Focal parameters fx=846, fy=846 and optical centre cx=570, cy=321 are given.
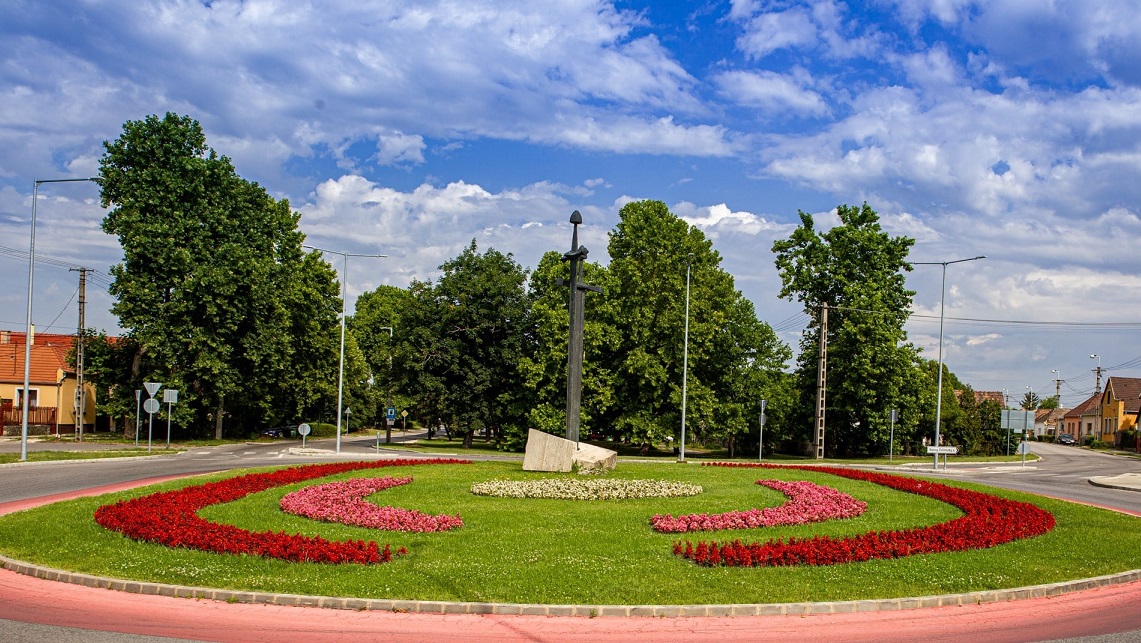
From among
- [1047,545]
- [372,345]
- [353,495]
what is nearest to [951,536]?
[1047,545]

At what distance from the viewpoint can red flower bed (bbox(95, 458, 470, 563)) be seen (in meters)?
11.5

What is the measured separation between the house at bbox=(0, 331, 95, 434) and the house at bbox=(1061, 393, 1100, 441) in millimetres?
104002

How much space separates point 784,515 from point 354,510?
802 centimetres

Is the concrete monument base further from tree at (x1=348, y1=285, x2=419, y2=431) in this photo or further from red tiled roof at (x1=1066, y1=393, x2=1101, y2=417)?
red tiled roof at (x1=1066, y1=393, x2=1101, y2=417)

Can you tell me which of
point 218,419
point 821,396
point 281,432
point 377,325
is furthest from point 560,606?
point 377,325

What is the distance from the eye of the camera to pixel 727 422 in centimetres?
4669

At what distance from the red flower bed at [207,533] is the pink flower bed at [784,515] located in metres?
5.04

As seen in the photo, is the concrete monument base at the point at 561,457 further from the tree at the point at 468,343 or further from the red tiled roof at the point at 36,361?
the red tiled roof at the point at 36,361

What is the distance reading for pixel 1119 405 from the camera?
8869 centimetres

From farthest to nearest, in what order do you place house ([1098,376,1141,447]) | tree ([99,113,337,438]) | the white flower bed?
house ([1098,376,1141,447]), tree ([99,113,337,438]), the white flower bed

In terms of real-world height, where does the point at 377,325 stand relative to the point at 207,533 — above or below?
above

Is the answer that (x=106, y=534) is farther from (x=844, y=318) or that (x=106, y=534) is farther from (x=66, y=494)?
(x=844, y=318)

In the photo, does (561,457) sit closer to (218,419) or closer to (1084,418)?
(218,419)

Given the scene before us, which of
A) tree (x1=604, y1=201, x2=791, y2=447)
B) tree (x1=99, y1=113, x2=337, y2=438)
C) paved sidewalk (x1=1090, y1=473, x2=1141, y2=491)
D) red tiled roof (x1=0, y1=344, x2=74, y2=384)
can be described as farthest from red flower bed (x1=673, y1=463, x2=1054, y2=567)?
red tiled roof (x1=0, y1=344, x2=74, y2=384)
